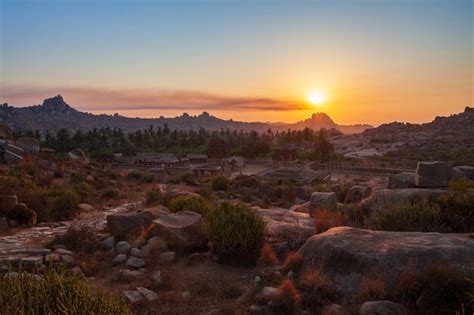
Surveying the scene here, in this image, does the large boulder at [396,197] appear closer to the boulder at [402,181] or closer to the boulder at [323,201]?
the boulder at [323,201]

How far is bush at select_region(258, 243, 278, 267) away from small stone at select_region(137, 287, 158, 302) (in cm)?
250

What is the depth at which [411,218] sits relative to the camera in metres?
8.99

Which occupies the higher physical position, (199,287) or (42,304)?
(42,304)

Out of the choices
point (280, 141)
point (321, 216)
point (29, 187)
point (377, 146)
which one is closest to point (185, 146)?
point (280, 141)

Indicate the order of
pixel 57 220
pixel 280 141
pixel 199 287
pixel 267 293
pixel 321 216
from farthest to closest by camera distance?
pixel 280 141 → pixel 57 220 → pixel 321 216 → pixel 199 287 → pixel 267 293

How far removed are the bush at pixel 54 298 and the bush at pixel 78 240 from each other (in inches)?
224

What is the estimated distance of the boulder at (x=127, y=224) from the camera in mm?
11000

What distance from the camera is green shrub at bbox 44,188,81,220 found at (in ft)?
52.2

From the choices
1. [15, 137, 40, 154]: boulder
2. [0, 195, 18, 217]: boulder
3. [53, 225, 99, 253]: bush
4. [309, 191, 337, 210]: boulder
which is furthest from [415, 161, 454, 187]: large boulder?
[15, 137, 40, 154]: boulder

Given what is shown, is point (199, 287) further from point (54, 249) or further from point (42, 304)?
point (54, 249)

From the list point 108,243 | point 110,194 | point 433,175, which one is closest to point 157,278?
point 108,243

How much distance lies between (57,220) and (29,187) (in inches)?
179

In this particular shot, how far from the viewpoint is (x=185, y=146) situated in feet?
336

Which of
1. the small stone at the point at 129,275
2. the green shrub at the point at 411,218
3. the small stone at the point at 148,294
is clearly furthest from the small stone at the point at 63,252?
the green shrub at the point at 411,218
